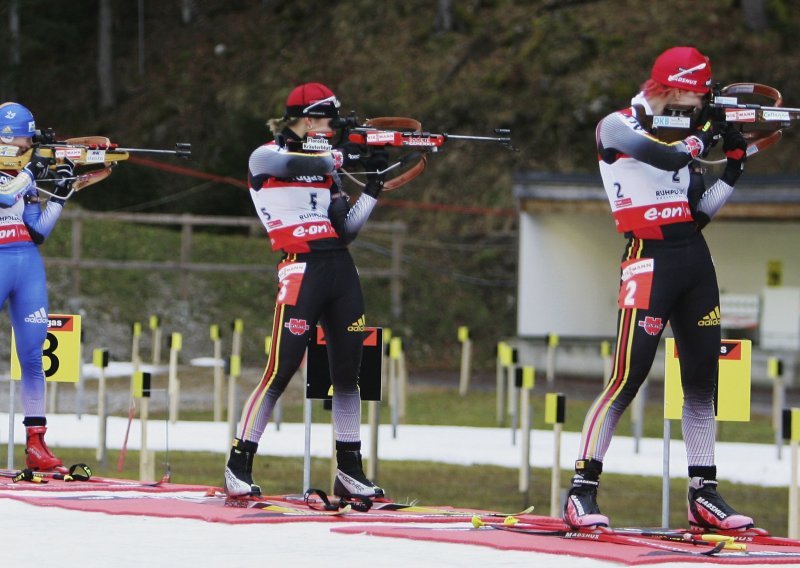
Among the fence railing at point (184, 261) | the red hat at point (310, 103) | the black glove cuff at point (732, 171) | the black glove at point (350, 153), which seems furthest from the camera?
the fence railing at point (184, 261)

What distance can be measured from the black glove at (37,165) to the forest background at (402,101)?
50.8 feet

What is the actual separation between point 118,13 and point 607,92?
59.8 ft

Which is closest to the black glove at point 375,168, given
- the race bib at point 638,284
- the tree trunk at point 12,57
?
the race bib at point 638,284

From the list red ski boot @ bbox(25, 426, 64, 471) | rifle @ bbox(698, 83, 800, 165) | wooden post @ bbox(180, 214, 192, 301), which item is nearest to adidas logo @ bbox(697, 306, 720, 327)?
rifle @ bbox(698, 83, 800, 165)

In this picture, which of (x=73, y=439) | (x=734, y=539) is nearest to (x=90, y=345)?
(x=73, y=439)

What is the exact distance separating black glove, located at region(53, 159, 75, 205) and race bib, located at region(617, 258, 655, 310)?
4.07m

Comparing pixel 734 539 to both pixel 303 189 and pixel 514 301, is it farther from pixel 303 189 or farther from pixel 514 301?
pixel 514 301

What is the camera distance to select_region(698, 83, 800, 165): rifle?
743cm

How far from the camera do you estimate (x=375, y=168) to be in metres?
8.48

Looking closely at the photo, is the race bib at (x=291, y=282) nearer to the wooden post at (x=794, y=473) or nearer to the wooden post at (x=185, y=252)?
the wooden post at (x=794, y=473)

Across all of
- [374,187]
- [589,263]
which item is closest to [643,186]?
[374,187]

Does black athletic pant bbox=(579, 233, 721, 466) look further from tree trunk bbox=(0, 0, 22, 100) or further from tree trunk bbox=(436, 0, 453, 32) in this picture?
tree trunk bbox=(0, 0, 22, 100)

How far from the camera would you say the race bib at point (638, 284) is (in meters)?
7.22

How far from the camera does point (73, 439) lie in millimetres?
15328
